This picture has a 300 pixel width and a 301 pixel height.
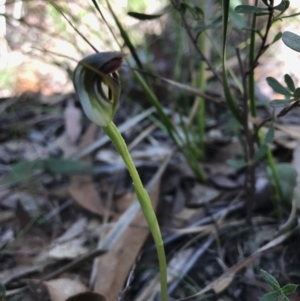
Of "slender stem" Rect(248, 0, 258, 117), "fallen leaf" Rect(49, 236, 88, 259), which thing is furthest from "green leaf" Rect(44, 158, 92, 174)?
"slender stem" Rect(248, 0, 258, 117)

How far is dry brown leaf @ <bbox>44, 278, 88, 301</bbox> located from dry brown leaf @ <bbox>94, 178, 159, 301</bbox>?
0.03 meters

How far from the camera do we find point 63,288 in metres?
0.75

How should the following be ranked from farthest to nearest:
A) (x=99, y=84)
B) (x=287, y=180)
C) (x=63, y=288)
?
(x=287, y=180), (x=63, y=288), (x=99, y=84)

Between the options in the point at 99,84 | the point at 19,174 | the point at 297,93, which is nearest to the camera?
the point at 99,84

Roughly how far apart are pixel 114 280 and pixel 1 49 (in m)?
0.94

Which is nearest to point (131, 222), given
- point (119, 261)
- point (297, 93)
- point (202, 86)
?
point (119, 261)

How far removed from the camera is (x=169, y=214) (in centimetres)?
98

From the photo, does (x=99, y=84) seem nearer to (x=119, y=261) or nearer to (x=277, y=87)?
(x=277, y=87)

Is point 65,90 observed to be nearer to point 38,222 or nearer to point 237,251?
point 38,222

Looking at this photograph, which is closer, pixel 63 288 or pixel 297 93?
pixel 297 93

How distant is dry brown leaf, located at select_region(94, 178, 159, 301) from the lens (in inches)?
30.6

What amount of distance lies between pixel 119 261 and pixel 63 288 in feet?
0.40

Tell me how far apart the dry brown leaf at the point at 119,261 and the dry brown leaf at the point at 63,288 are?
31 millimetres

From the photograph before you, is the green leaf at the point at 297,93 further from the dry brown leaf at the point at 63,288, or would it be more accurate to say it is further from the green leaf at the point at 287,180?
the dry brown leaf at the point at 63,288
